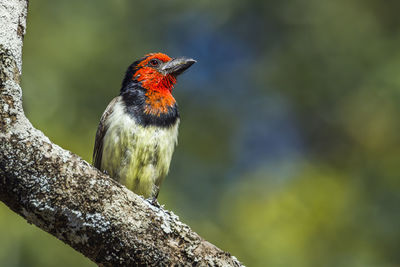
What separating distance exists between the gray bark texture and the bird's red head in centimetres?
227

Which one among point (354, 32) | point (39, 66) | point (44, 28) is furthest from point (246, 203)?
point (354, 32)

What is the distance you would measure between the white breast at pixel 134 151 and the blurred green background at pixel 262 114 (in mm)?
1626

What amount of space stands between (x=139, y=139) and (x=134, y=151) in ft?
0.32

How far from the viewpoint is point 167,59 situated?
5.35m

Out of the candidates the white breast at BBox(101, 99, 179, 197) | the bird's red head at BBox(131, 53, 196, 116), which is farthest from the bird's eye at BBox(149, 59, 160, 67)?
the white breast at BBox(101, 99, 179, 197)

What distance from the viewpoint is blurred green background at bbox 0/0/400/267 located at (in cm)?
634

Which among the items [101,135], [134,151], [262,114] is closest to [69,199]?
[134,151]

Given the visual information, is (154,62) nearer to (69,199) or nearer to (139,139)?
(139,139)

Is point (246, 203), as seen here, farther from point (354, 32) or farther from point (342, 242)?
point (354, 32)

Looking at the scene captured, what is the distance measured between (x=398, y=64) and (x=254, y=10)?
11.4 feet

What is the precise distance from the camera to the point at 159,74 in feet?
16.7

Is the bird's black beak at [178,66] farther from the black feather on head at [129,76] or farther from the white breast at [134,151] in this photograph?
the white breast at [134,151]

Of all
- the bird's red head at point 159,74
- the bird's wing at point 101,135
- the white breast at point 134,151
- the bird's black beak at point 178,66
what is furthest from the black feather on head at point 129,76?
the white breast at point 134,151

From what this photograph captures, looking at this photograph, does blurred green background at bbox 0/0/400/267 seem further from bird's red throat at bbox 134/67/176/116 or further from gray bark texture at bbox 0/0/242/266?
gray bark texture at bbox 0/0/242/266
